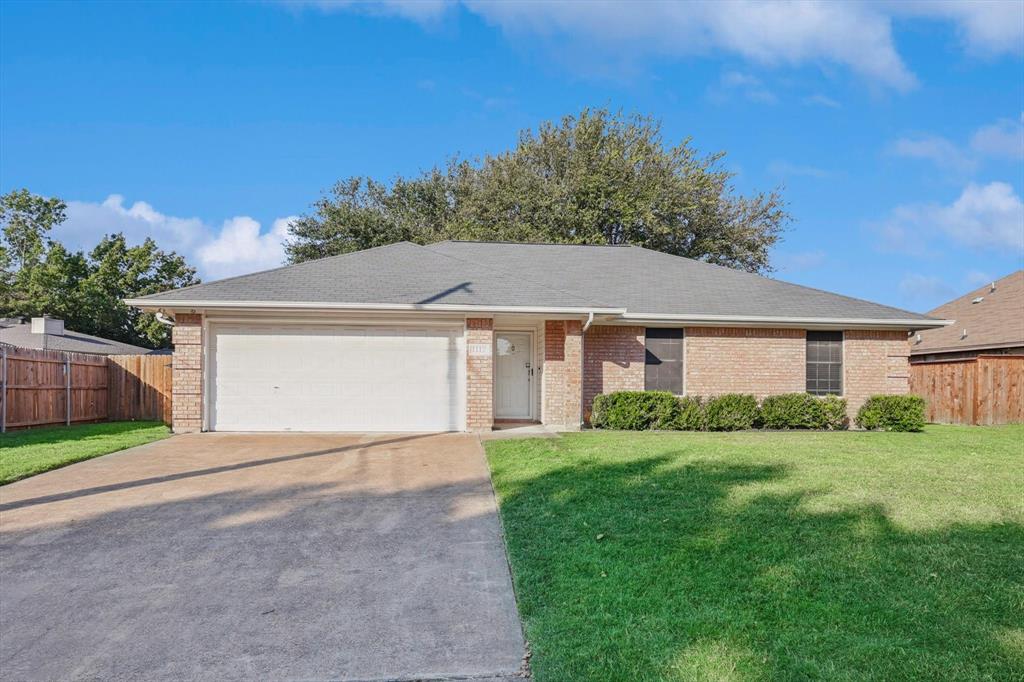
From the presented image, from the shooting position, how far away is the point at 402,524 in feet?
19.3

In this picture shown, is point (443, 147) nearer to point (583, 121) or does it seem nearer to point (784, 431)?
Result: point (583, 121)

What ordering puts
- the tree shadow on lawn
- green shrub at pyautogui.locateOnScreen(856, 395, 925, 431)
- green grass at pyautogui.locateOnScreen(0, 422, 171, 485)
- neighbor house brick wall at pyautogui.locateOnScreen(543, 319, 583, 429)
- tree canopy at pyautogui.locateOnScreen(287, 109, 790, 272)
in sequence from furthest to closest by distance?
tree canopy at pyautogui.locateOnScreen(287, 109, 790, 272) < green shrub at pyautogui.locateOnScreen(856, 395, 925, 431) < neighbor house brick wall at pyautogui.locateOnScreen(543, 319, 583, 429) < green grass at pyautogui.locateOnScreen(0, 422, 171, 485) < the tree shadow on lawn

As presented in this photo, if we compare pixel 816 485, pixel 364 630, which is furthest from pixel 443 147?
pixel 364 630

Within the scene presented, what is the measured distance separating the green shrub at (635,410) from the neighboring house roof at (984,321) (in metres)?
11.7

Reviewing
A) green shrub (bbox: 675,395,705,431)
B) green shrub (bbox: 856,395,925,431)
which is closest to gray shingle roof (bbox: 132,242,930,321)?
green shrub (bbox: 856,395,925,431)

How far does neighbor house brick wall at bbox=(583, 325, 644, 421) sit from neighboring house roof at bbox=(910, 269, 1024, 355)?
461 inches

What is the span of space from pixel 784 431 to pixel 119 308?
3349 centimetres

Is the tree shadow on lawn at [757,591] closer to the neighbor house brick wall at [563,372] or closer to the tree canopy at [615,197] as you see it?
the neighbor house brick wall at [563,372]

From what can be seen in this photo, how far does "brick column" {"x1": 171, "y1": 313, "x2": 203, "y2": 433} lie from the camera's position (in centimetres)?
1198

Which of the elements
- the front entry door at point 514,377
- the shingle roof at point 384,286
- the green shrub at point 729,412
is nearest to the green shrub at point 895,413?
the green shrub at point 729,412

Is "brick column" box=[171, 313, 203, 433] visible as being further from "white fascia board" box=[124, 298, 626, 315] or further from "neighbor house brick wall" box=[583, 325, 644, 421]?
"neighbor house brick wall" box=[583, 325, 644, 421]

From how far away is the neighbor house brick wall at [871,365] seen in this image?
14.6 m

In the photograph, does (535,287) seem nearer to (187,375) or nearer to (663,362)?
(663,362)

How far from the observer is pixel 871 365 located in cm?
1464
